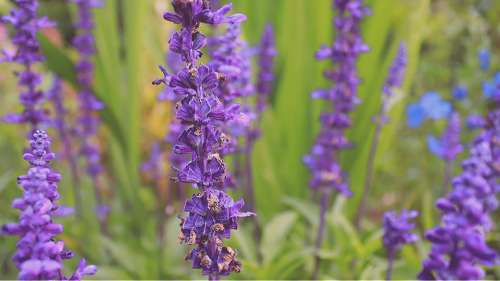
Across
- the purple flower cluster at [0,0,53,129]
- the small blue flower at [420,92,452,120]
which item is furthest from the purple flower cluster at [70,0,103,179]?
the small blue flower at [420,92,452,120]

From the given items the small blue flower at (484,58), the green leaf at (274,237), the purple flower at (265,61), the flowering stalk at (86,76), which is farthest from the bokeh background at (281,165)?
the purple flower at (265,61)

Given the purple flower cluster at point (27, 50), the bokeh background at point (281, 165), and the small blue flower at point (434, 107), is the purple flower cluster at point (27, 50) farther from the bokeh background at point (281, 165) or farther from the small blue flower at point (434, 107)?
the small blue flower at point (434, 107)

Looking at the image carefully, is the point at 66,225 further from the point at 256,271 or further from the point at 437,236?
the point at 437,236

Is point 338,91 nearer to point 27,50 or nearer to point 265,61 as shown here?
point 265,61

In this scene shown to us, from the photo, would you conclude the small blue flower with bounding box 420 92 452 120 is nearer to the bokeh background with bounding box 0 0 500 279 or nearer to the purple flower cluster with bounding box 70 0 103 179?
the bokeh background with bounding box 0 0 500 279

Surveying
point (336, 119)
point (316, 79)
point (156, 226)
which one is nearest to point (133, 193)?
point (156, 226)

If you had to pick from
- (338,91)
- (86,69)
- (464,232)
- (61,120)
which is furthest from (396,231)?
(61,120)
